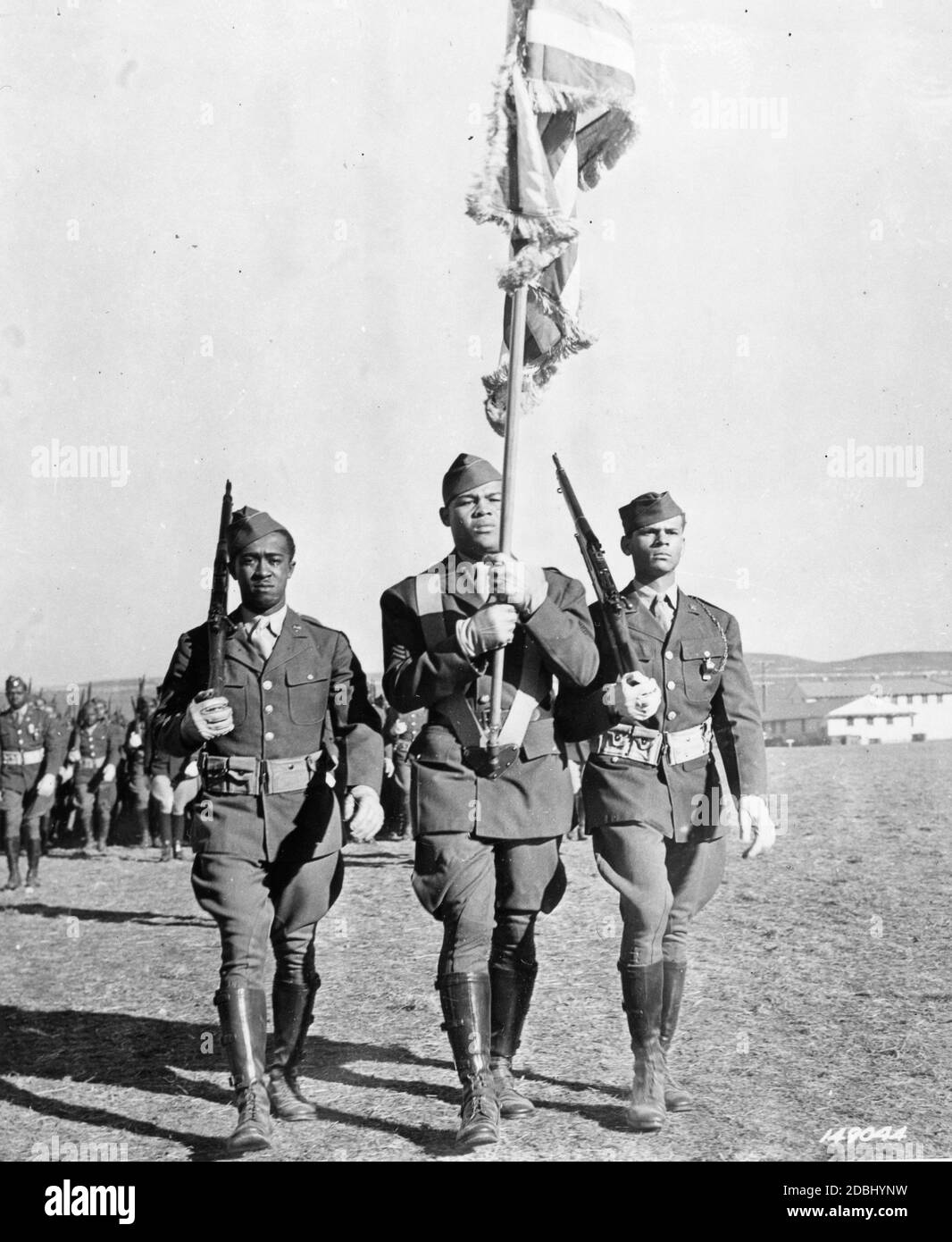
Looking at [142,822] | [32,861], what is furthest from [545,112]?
[142,822]

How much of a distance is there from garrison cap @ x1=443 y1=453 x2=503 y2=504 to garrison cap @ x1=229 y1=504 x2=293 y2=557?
0.70m

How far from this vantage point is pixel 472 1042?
498 centimetres

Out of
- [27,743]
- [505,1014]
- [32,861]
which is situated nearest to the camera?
[505,1014]

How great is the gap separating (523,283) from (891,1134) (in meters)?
3.41

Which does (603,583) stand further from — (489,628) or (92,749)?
(92,749)

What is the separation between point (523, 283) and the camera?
17.8 ft

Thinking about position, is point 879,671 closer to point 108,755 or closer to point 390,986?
point 108,755

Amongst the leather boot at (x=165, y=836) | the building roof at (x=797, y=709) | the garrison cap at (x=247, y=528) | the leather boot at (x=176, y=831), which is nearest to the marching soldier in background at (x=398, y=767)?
the leather boot at (x=176, y=831)

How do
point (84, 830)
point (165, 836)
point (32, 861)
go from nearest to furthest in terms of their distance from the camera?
point (32, 861) → point (165, 836) → point (84, 830)

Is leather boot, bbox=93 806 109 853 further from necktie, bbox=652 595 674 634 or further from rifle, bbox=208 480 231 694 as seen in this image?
necktie, bbox=652 595 674 634

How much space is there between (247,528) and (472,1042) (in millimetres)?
2137

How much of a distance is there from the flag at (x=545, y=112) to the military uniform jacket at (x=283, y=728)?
4.13 ft

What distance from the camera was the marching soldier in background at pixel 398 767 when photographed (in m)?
16.1
